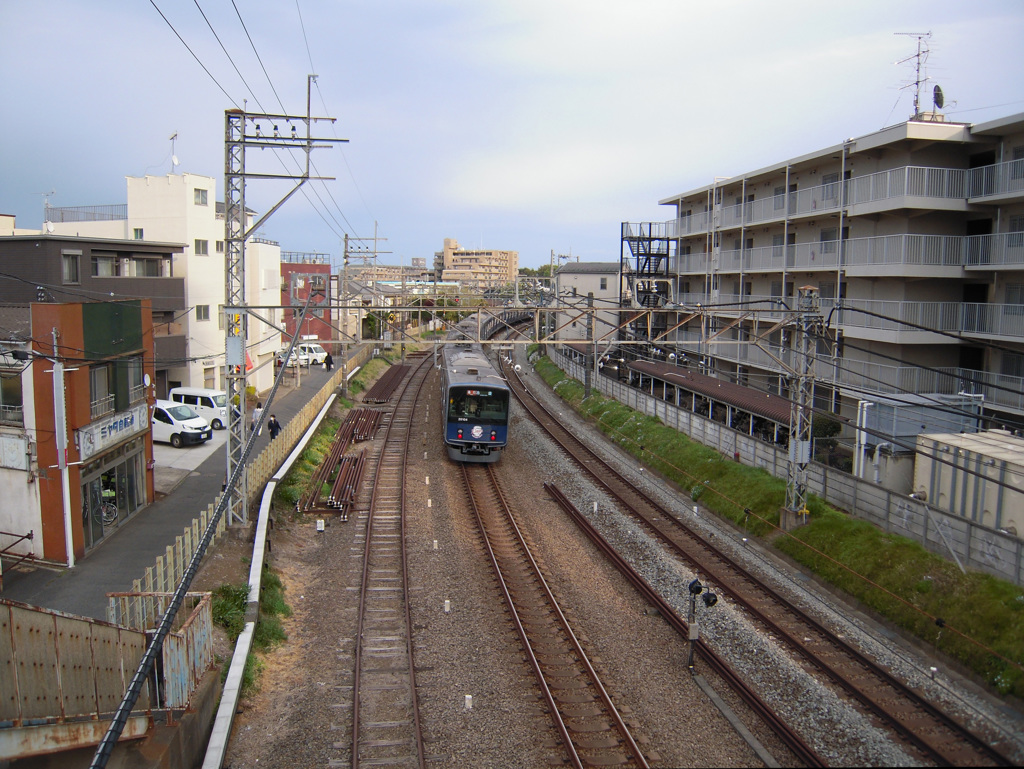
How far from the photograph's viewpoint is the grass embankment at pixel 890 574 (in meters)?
9.12

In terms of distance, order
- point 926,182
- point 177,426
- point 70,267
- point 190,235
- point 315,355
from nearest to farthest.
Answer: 1. point 926,182
2. point 70,267
3. point 177,426
4. point 190,235
5. point 315,355

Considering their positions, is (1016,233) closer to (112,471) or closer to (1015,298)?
(1015,298)

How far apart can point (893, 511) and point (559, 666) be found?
21.5 feet

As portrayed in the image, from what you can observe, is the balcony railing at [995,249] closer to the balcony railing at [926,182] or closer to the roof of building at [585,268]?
the balcony railing at [926,182]

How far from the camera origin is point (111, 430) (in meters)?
13.8

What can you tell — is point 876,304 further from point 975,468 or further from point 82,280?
point 82,280

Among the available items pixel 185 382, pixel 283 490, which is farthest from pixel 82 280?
pixel 283 490

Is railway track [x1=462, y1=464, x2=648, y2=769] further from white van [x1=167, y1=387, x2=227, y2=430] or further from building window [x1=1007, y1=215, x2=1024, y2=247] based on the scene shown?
building window [x1=1007, y1=215, x2=1024, y2=247]

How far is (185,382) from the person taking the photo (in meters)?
25.8

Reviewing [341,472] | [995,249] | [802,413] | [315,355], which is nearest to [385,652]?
[802,413]

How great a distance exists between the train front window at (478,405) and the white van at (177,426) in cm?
764

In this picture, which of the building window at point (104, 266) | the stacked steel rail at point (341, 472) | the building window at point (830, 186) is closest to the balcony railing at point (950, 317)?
the building window at point (830, 186)

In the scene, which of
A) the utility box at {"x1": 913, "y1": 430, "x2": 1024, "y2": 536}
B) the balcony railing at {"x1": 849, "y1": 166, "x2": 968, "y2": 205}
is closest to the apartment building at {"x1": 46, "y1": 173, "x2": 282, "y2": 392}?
the balcony railing at {"x1": 849, "y1": 166, "x2": 968, "y2": 205}

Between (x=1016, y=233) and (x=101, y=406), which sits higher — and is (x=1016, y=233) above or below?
above
